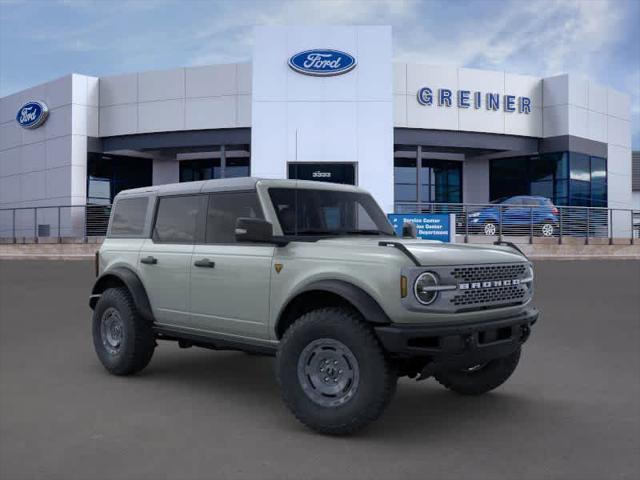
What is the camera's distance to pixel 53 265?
23109mm

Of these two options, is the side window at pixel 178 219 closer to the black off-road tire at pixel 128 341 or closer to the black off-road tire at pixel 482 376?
the black off-road tire at pixel 128 341

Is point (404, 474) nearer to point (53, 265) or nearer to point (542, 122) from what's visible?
point (53, 265)

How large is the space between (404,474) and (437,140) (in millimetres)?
27100

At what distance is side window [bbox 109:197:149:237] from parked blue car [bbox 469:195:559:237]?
19.5 m

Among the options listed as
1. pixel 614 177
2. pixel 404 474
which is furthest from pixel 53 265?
pixel 614 177

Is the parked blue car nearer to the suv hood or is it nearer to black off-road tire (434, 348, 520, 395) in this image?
black off-road tire (434, 348, 520, 395)

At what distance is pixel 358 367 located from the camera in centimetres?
450

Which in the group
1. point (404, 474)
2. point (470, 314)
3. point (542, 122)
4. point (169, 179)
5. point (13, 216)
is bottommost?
point (404, 474)

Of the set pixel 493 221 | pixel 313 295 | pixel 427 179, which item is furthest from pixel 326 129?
pixel 313 295

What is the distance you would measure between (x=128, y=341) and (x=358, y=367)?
308 centimetres

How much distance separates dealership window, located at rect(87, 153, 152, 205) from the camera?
33.0 m

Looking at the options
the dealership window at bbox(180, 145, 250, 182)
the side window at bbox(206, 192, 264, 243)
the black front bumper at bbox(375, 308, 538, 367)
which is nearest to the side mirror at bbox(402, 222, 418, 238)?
the side window at bbox(206, 192, 264, 243)

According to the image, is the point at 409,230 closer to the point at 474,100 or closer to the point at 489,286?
the point at 489,286

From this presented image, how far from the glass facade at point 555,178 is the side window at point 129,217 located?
2906 centimetres
